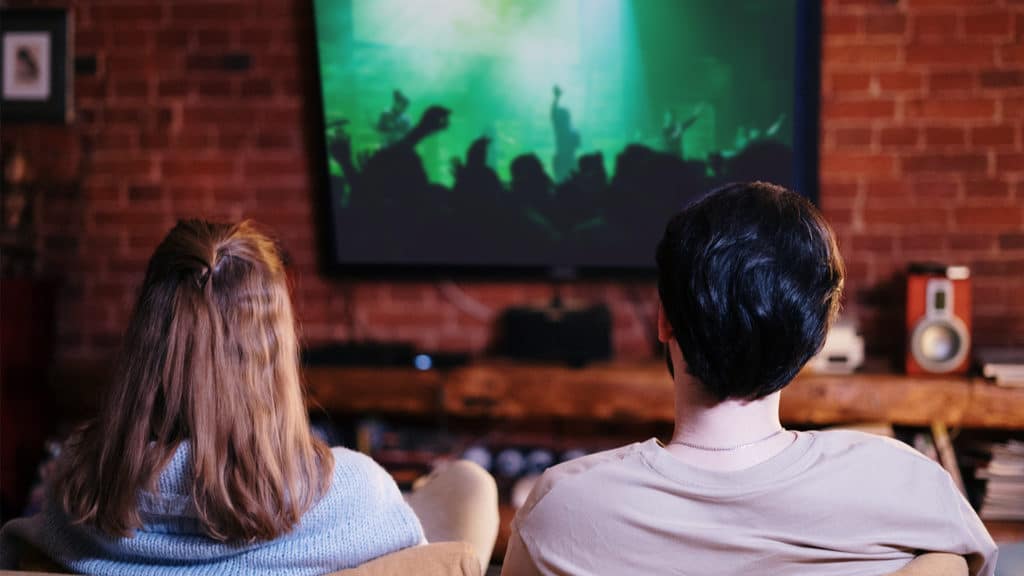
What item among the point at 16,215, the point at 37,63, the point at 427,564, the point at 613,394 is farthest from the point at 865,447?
the point at 37,63

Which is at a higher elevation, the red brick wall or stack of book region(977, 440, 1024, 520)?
the red brick wall

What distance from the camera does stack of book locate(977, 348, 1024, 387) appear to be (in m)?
2.93

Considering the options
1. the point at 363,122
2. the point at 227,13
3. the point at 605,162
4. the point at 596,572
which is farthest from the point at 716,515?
the point at 227,13

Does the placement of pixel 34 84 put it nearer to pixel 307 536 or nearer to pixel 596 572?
pixel 307 536

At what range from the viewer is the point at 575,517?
1.14 metres

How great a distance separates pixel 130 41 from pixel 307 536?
2.92m

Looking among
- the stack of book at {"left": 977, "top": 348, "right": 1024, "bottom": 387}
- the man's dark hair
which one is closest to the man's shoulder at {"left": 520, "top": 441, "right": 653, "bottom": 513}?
the man's dark hair

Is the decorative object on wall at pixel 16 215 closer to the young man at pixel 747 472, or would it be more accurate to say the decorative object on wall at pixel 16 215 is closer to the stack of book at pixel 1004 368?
the young man at pixel 747 472

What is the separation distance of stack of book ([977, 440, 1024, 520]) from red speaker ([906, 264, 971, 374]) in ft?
0.93

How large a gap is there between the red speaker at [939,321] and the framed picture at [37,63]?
3.13 meters

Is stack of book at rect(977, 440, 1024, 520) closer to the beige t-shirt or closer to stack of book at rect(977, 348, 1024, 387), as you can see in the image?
stack of book at rect(977, 348, 1024, 387)

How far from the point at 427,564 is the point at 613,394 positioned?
6.50 feet

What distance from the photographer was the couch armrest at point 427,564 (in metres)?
1.19

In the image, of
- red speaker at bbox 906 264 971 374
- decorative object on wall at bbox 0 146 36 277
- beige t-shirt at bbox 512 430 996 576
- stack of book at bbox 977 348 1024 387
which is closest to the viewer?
beige t-shirt at bbox 512 430 996 576
